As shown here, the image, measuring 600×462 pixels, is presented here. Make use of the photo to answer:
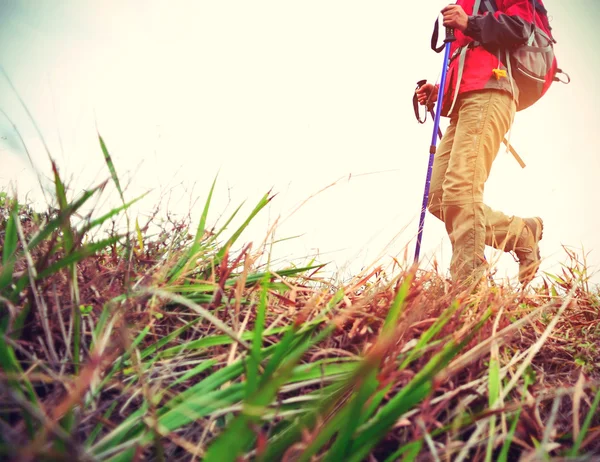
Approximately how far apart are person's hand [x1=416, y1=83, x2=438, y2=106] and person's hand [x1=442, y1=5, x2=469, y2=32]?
2.27 ft

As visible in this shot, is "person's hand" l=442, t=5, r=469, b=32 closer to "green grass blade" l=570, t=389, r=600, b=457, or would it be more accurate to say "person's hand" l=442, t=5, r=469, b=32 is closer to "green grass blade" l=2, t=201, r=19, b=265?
"green grass blade" l=570, t=389, r=600, b=457

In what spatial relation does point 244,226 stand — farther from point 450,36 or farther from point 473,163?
point 450,36

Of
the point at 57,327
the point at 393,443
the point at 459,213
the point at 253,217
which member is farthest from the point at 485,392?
the point at 459,213

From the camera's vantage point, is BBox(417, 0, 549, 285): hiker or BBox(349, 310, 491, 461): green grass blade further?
BBox(417, 0, 549, 285): hiker

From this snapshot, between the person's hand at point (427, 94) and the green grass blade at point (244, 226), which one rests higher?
the person's hand at point (427, 94)

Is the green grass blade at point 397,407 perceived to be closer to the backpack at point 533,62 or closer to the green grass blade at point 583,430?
the green grass blade at point 583,430

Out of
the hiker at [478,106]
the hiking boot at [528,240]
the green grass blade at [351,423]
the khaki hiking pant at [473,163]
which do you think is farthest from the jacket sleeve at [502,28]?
the green grass blade at [351,423]

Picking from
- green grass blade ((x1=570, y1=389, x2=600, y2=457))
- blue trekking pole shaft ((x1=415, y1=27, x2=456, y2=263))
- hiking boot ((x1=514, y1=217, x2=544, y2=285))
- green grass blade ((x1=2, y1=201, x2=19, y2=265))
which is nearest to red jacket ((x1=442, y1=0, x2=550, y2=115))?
blue trekking pole shaft ((x1=415, y1=27, x2=456, y2=263))

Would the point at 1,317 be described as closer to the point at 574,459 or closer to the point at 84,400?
the point at 84,400

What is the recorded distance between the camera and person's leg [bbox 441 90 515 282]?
2.19 metres

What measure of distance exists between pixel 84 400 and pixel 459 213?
7.49ft

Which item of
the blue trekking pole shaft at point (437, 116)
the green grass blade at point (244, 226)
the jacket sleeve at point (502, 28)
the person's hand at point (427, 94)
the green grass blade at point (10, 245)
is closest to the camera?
the green grass blade at point (10, 245)

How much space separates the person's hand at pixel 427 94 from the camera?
291 centimetres

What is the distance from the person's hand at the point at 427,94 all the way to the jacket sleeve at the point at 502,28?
73 cm
